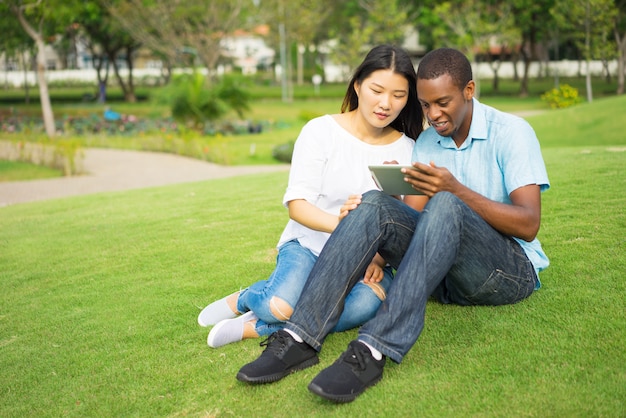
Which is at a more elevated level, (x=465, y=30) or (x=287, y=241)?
(x=465, y=30)

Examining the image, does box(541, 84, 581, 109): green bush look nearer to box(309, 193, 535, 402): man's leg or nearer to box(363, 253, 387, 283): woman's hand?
box(363, 253, 387, 283): woman's hand

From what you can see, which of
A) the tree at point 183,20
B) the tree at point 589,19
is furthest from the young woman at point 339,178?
the tree at point 183,20

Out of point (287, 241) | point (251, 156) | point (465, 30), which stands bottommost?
point (251, 156)

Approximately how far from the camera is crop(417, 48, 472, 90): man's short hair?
3.12 metres

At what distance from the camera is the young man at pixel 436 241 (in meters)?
2.73

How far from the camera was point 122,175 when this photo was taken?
13.4 m

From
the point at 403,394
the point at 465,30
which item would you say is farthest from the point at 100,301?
the point at 465,30

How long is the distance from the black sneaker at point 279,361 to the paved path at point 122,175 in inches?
332

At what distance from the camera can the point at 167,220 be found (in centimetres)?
683

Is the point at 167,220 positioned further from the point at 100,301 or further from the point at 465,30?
the point at 465,30

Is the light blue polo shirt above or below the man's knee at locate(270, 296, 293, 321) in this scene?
above

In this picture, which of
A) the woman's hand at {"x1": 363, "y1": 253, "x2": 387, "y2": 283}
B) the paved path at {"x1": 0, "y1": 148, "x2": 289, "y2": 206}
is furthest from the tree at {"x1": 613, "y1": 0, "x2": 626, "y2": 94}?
the woman's hand at {"x1": 363, "y1": 253, "x2": 387, "y2": 283}

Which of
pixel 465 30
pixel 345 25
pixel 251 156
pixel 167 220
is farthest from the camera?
pixel 345 25

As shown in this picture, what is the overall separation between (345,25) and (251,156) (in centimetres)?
3873
